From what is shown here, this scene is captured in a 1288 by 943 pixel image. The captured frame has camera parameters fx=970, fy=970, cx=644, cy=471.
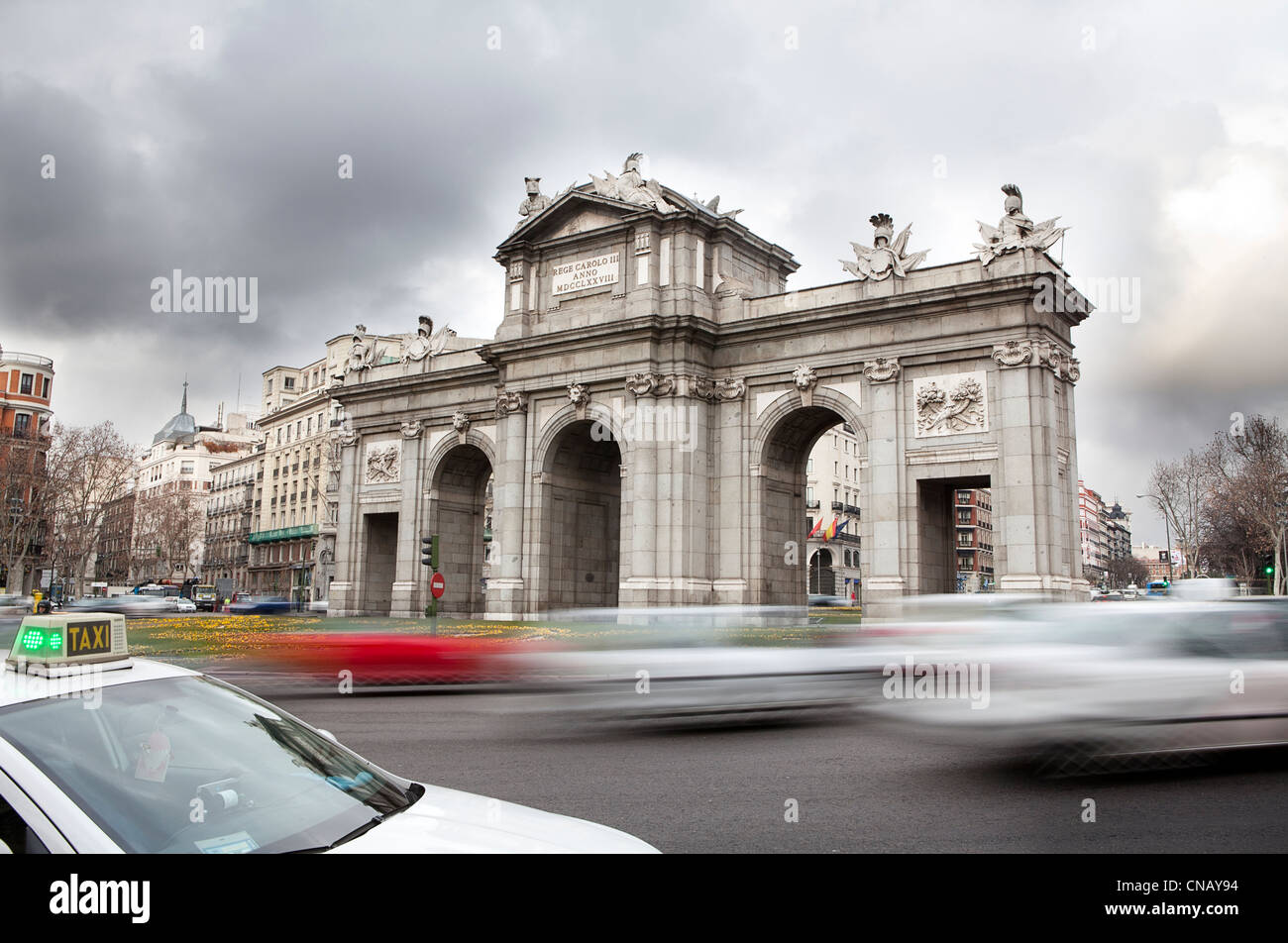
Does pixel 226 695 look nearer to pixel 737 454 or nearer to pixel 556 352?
pixel 737 454

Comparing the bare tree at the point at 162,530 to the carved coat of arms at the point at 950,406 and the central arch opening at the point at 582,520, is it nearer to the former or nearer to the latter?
the central arch opening at the point at 582,520

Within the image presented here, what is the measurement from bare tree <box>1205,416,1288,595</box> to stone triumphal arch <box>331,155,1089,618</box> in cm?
3249

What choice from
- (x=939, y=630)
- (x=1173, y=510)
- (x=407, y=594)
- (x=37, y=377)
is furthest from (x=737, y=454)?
(x=37, y=377)

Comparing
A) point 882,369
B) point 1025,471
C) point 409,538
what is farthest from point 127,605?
point 1025,471

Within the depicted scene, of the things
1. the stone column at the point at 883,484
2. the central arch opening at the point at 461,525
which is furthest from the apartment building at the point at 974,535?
the stone column at the point at 883,484

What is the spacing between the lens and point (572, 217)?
35125 millimetres

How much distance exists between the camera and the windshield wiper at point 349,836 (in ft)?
11.0

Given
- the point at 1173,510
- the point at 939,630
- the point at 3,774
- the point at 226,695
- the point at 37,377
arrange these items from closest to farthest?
the point at 3,774, the point at 226,695, the point at 939,630, the point at 1173,510, the point at 37,377

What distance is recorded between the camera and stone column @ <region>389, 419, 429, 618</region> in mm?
39219

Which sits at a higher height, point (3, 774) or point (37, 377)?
point (37, 377)

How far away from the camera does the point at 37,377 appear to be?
74562mm

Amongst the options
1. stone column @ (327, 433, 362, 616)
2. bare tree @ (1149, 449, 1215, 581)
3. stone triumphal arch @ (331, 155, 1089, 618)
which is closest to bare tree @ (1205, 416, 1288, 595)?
bare tree @ (1149, 449, 1215, 581)

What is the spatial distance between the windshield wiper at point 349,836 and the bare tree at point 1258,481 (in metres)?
58.4
